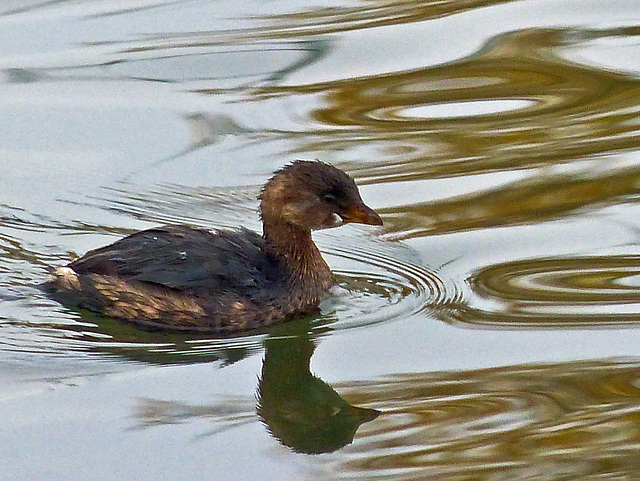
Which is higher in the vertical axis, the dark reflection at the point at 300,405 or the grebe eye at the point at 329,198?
the grebe eye at the point at 329,198

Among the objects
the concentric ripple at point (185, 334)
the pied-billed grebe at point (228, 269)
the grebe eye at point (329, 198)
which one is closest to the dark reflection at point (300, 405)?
the concentric ripple at point (185, 334)

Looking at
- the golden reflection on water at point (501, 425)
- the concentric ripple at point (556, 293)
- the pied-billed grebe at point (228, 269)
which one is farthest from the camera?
the pied-billed grebe at point (228, 269)

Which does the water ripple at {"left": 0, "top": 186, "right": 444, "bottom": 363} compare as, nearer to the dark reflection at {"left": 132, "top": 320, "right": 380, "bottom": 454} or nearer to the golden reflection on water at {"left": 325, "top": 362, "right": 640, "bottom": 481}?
the dark reflection at {"left": 132, "top": 320, "right": 380, "bottom": 454}

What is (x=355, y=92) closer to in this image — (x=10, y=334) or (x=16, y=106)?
(x=16, y=106)

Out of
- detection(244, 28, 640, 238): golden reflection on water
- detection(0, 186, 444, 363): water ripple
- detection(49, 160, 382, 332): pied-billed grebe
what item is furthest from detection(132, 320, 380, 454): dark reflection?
detection(244, 28, 640, 238): golden reflection on water

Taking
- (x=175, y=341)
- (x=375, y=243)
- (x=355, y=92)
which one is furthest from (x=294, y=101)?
(x=175, y=341)

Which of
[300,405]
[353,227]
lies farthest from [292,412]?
[353,227]

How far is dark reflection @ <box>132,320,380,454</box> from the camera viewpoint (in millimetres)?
5922

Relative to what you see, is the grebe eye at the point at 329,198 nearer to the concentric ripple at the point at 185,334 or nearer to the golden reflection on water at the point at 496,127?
the concentric ripple at the point at 185,334

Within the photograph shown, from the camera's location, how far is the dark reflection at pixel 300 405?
233 inches

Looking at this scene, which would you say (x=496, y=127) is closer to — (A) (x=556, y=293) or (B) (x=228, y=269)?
(A) (x=556, y=293)

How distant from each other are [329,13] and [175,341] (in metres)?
5.16

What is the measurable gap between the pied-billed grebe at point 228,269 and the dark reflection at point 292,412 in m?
0.63

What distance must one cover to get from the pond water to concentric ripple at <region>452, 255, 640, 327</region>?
0.05 feet
